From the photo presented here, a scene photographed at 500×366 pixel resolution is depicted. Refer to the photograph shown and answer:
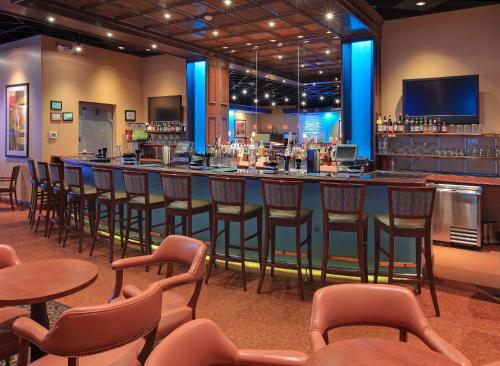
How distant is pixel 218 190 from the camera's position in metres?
4.39

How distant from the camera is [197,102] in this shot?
9656 mm

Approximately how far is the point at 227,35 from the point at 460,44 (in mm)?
4132

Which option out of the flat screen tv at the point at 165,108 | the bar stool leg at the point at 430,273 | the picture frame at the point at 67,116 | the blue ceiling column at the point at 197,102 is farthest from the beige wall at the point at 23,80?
the bar stool leg at the point at 430,273

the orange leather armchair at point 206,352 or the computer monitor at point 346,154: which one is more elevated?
the computer monitor at point 346,154

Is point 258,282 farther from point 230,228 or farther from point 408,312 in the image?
point 408,312

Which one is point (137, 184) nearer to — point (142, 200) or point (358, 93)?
point (142, 200)

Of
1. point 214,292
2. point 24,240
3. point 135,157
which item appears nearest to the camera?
point 214,292

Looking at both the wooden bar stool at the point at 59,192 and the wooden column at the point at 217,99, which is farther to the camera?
the wooden column at the point at 217,99

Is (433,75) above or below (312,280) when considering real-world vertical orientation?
above

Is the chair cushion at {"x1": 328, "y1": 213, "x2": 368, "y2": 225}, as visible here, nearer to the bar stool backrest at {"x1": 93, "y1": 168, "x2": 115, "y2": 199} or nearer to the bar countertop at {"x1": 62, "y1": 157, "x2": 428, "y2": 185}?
the bar countertop at {"x1": 62, "y1": 157, "x2": 428, "y2": 185}

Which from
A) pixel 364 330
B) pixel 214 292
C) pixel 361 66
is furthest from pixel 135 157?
pixel 364 330

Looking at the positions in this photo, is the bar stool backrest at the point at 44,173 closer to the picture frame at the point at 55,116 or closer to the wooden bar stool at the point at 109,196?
the wooden bar stool at the point at 109,196

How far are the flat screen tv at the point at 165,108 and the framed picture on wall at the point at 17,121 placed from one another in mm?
2919

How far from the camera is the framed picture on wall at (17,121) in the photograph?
938 centimetres
